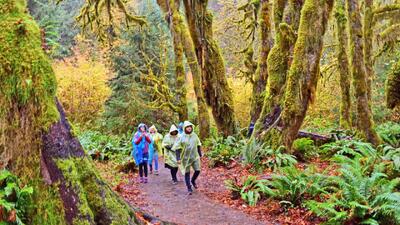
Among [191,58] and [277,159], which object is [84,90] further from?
[277,159]

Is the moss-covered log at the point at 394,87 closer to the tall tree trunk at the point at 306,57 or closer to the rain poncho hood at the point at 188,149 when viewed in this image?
the tall tree trunk at the point at 306,57

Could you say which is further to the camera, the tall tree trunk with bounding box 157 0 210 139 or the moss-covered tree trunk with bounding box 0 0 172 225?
the tall tree trunk with bounding box 157 0 210 139

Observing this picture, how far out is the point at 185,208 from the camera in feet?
28.9

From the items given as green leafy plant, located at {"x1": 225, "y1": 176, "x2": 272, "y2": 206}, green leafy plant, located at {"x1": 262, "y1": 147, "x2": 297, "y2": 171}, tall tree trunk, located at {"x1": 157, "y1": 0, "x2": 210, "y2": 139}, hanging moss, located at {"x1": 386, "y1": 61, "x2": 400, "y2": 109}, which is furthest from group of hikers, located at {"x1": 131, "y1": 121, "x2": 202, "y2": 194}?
hanging moss, located at {"x1": 386, "y1": 61, "x2": 400, "y2": 109}

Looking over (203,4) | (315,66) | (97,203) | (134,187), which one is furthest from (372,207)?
(203,4)

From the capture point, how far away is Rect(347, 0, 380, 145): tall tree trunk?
13414 millimetres

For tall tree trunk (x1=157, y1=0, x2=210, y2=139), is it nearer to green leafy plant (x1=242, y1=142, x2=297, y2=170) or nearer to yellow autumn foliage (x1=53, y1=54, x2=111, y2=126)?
green leafy plant (x1=242, y1=142, x2=297, y2=170)

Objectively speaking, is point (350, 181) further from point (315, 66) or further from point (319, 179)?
point (315, 66)

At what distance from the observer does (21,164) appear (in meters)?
4.19

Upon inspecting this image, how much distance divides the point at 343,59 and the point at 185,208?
1212 centimetres

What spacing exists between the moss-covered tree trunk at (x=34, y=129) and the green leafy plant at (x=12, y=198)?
0.08m

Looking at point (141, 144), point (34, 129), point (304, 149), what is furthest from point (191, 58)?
point (34, 129)

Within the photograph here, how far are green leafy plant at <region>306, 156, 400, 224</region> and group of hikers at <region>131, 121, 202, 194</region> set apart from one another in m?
3.15

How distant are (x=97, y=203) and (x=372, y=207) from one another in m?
4.43
